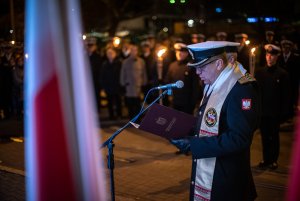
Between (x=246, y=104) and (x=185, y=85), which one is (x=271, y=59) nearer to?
(x=185, y=85)

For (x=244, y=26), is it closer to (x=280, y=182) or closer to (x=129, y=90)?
(x=129, y=90)

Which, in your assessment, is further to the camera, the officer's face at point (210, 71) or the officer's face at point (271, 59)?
the officer's face at point (271, 59)

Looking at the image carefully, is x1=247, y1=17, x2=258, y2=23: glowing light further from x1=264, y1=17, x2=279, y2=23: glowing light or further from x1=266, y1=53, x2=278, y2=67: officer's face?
x1=266, y1=53, x2=278, y2=67: officer's face

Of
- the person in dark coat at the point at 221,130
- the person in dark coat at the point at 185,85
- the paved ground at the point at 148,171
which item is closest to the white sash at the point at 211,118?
the person in dark coat at the point at 221,130

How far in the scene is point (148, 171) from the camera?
7.57 metres

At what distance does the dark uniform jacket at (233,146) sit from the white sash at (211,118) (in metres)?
0.04

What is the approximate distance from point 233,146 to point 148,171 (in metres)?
4.21

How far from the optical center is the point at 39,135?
600 cm

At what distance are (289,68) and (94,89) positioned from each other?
579 centimetres

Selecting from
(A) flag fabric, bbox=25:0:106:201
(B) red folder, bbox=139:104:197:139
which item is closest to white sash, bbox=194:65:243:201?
(B) red folder, bbox=139:104:197:139

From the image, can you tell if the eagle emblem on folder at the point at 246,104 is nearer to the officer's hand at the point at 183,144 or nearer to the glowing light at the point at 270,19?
the officer's hand at the point at 183,144

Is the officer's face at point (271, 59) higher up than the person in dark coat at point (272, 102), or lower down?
higher up

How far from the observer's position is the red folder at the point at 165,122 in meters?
3.89

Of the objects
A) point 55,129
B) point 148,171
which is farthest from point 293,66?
point 55,129
